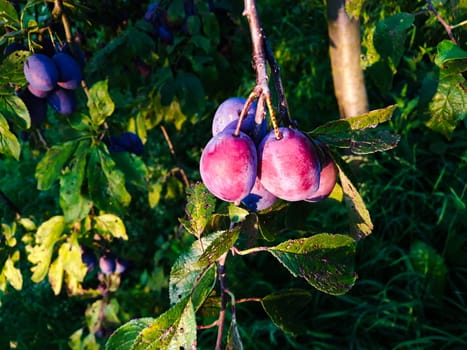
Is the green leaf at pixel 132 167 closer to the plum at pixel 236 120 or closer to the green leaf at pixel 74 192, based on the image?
the green leaf at pixel 74 192

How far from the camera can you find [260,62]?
1.61 ft

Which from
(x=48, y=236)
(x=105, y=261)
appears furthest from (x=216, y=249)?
(x=105, y=261)

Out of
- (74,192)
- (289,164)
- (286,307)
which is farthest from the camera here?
(74,192)

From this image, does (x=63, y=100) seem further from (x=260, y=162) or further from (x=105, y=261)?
(x=260, y=162)

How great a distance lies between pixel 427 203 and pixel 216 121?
64.0 inches

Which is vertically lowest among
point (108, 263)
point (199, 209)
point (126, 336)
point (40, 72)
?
point (108, 263)

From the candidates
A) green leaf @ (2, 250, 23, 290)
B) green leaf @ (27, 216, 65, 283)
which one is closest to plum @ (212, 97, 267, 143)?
green leaf @ (27, 216, 65, 283)

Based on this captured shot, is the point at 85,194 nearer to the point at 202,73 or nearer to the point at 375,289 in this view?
the point at 202,73

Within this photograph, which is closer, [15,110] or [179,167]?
[15,110]

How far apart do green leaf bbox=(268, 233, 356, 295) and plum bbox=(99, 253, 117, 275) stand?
946mm

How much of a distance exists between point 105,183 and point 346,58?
0.84m

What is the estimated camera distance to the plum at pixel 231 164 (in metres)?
0.48

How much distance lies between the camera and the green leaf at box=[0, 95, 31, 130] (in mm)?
826

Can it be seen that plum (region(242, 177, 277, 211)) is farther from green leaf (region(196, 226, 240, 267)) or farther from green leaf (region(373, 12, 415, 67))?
green leaf (region(373, 12, 415, 67))
